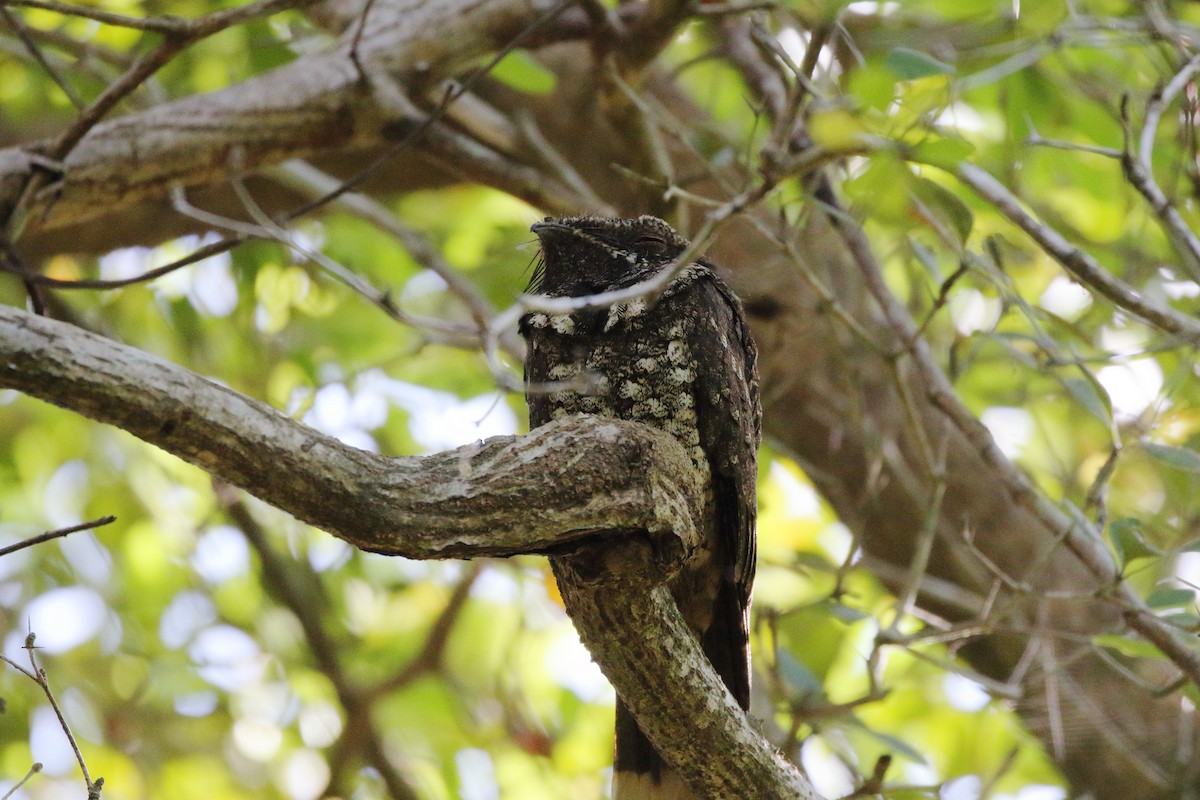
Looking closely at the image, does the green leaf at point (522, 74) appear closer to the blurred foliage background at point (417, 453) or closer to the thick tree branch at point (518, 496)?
the blurred foliage background at point (417, 453)

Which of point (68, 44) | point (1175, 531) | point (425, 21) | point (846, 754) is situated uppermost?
point (68, 44)

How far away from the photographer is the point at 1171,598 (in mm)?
3164

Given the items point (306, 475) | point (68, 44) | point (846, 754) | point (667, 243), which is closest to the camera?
point (306, 475)

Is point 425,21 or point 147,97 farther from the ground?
point 147,97

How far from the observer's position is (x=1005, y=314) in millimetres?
3650

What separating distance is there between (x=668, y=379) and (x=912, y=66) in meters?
0.95

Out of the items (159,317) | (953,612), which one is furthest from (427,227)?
(953,612)

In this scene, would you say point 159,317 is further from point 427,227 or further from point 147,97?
point 427,227

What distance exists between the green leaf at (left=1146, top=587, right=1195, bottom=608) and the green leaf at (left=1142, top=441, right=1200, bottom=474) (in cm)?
37

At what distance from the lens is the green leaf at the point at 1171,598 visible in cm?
316

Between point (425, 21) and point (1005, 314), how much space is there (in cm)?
230

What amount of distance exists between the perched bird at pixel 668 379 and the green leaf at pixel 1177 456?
1123 millimetres

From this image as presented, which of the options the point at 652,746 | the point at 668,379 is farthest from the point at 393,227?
the point at 652,746

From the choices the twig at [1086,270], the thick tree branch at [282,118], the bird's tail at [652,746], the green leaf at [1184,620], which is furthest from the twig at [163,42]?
the green leaf at [1184,620]
